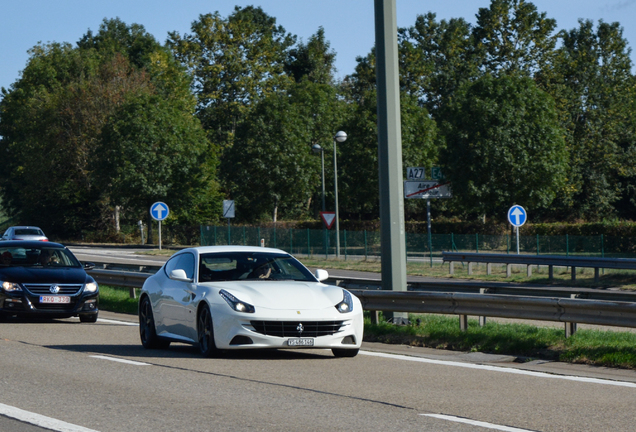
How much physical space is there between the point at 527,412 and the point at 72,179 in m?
63.8

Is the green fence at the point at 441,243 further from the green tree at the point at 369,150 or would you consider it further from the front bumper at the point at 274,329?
the front bumper at the point at 274,329

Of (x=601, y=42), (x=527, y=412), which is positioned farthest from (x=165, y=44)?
(x=527, y=412)

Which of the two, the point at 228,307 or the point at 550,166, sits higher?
the point at 550,166

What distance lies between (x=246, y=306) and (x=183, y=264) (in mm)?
2070

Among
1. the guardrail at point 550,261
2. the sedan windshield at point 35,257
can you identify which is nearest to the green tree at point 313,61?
the guardrail at point 550,261

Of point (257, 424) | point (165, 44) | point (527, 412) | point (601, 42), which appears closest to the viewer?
point (257, 424)

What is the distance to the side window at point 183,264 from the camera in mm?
11525

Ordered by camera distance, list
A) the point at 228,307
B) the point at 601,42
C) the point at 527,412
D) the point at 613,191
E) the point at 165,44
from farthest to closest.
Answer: the point at 165,44
the point at 601,42
the point at 613,191
the point at 228,307
the point at 527,412

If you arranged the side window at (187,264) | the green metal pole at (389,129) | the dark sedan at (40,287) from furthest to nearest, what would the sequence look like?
the dark sedan at (40,287) → the green metal pole at (389,129) → the side window at (187,264)

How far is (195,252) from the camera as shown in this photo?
1166cm

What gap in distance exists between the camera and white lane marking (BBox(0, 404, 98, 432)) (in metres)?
6.25

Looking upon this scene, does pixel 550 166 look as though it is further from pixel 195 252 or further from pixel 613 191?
pixel 195 252

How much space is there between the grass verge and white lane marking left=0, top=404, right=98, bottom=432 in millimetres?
5968

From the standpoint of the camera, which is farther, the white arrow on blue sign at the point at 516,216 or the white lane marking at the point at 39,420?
the white arrow on blue sign at the point at 516,216
